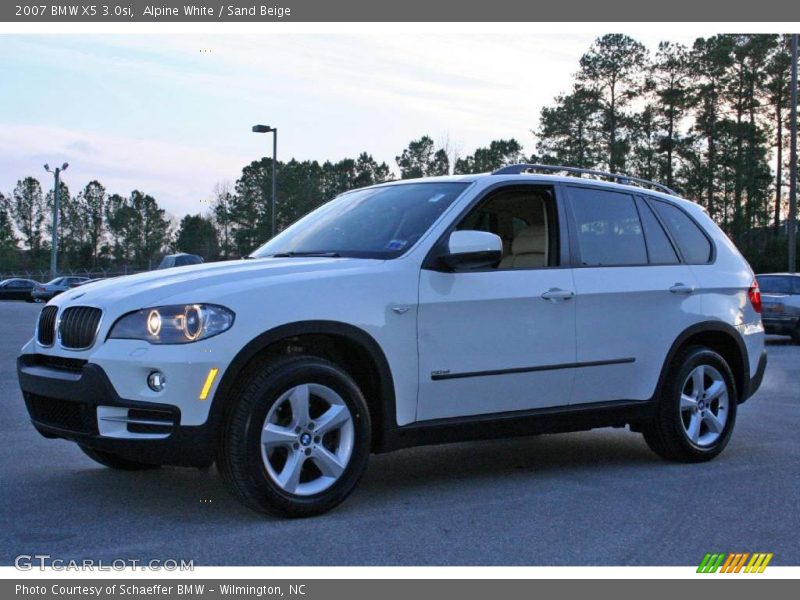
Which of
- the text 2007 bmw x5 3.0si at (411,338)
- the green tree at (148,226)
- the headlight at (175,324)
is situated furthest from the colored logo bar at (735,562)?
the green tree at (148,226)

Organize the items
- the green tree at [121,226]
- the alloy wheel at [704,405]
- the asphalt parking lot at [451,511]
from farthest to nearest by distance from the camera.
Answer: the green tree at [121,226] < the alloy wheel at [704,405] < the asphalt parking lot at [451,511]

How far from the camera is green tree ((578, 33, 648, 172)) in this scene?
56.8 meters

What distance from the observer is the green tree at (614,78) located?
5684cm

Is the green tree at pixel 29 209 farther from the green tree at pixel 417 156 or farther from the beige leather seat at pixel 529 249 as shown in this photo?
the beige leather seat at pixel 529 249

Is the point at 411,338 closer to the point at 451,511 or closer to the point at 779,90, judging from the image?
the point at 451,511

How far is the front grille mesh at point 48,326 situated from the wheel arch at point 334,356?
1.09 m

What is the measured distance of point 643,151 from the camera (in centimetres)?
6016

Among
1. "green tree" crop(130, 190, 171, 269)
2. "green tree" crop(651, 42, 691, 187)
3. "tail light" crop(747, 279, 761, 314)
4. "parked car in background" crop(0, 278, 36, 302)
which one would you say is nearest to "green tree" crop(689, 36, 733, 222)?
"green tree" crop(651, 42, 691, 187)

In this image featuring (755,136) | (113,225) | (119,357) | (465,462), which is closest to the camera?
(119,357)

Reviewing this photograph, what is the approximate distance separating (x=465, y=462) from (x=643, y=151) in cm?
5591

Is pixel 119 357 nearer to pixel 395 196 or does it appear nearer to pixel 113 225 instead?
pixel 395 196

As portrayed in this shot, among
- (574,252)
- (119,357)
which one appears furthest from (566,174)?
(119,357)

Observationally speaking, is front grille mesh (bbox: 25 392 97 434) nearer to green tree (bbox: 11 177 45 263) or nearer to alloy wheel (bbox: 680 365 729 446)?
alloy wheel (bbox: 680 365 729 446)

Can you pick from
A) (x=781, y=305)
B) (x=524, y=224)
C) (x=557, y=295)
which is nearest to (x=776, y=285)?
(x=781, y=305)
